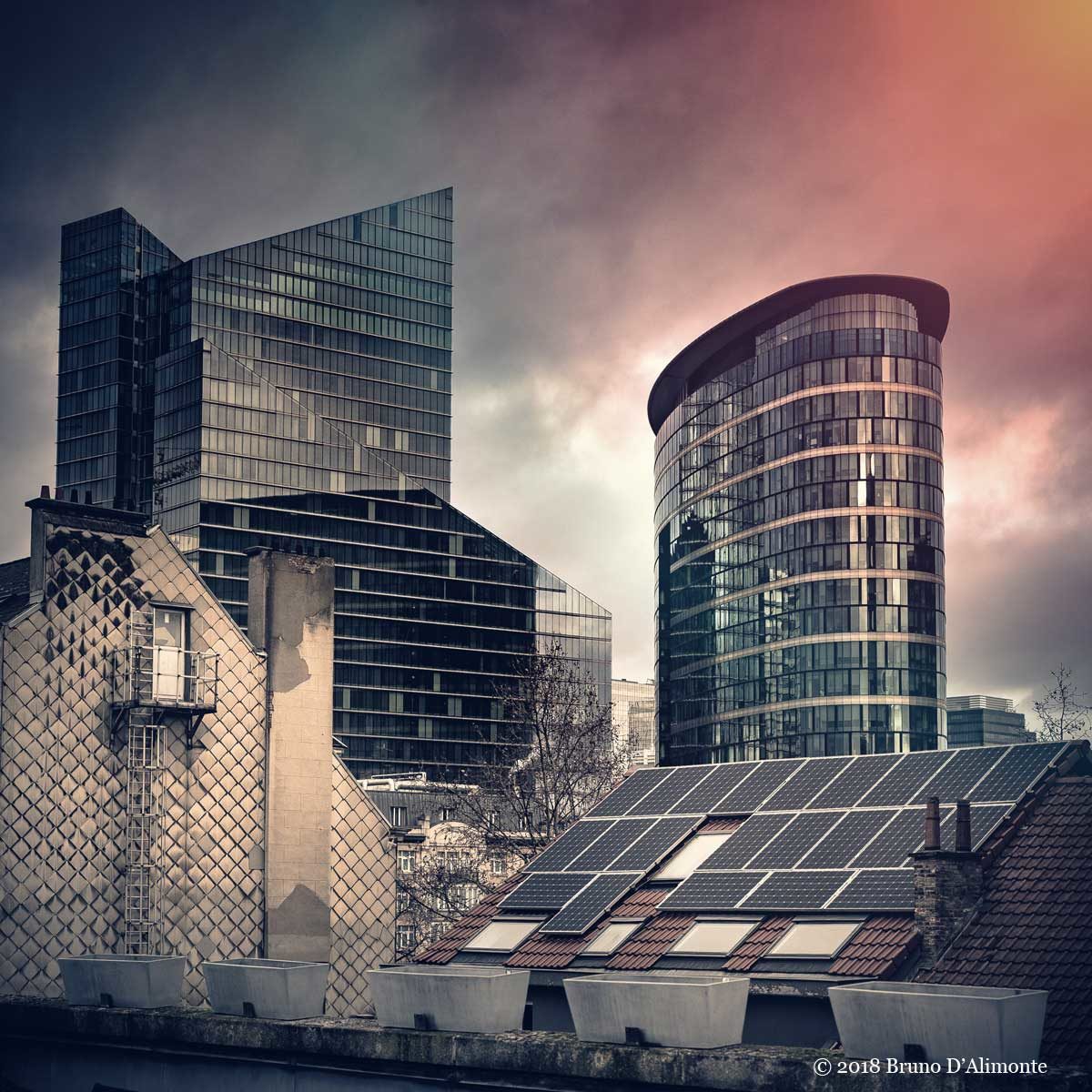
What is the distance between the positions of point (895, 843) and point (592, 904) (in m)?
6.65

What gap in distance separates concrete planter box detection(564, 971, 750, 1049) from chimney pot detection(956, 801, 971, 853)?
29.2 ft

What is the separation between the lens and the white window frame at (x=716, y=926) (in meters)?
27.5

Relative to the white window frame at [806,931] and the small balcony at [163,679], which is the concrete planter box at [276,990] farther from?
the small balcony at [163,679]

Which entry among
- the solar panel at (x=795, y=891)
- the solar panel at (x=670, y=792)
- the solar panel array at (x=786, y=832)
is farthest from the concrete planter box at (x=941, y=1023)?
the solar panel at (x=670, y=792)

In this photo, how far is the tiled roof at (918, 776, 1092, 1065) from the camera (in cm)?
2125

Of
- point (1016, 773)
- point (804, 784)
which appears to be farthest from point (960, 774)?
point (804, 784)

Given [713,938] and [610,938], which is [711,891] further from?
[610,938]

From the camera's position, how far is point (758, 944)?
27.2 meters

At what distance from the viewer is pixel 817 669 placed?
153875 millimetres

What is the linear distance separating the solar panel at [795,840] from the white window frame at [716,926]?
171 cm

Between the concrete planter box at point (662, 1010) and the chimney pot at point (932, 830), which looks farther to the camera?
the chimney pot at point (932, 830)

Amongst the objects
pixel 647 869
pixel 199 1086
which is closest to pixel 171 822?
pixel 647 869

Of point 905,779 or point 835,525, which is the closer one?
point 905,779

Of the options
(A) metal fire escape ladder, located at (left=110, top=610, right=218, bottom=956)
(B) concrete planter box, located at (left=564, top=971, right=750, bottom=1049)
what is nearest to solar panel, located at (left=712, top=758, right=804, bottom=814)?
(A) metal fire escape ladder, located at (left=110, top=610, right=218, bottom=956)
